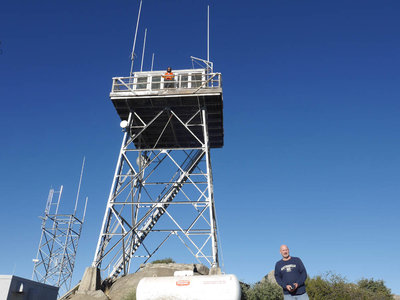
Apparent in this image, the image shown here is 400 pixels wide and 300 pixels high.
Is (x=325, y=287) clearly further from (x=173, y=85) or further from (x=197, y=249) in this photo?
(x=173, y=85)

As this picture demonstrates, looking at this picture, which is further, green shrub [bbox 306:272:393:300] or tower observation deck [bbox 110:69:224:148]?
green shrub [bbox 306:272:393:300]

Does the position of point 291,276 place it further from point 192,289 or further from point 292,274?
point 192,289

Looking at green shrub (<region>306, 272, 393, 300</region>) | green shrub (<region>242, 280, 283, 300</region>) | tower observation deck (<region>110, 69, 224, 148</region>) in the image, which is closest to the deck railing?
tower observation deck (<region>110, 69, 224, 148</region>)

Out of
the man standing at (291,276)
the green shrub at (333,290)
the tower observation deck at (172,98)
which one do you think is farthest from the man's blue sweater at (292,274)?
the green shrub at (333,290)

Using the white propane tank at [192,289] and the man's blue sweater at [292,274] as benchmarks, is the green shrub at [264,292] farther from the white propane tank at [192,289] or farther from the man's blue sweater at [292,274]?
the man's blue sweater at [292,274]

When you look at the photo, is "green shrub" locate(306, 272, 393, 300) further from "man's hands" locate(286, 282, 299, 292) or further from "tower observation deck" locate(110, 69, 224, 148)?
"man's hands" locate(286, 282, 299, 292)

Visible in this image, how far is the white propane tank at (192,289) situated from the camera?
11844mm

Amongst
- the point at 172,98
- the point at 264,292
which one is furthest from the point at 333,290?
the point at 172,98

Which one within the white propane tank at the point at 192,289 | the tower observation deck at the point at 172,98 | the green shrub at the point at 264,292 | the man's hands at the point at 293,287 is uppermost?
the tower observation deck at the point at 172,98

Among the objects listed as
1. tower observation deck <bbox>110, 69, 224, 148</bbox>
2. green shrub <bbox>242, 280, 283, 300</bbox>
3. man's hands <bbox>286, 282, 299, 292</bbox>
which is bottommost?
man's hands <bbox>286, 282, 299, 292</bbox>

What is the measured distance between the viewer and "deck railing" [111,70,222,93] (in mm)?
23781

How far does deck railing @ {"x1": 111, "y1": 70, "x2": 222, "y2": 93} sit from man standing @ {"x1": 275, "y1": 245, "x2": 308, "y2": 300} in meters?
15.3

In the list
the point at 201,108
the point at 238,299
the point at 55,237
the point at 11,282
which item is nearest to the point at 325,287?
the point at 201,108

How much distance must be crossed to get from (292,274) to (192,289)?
384cm
